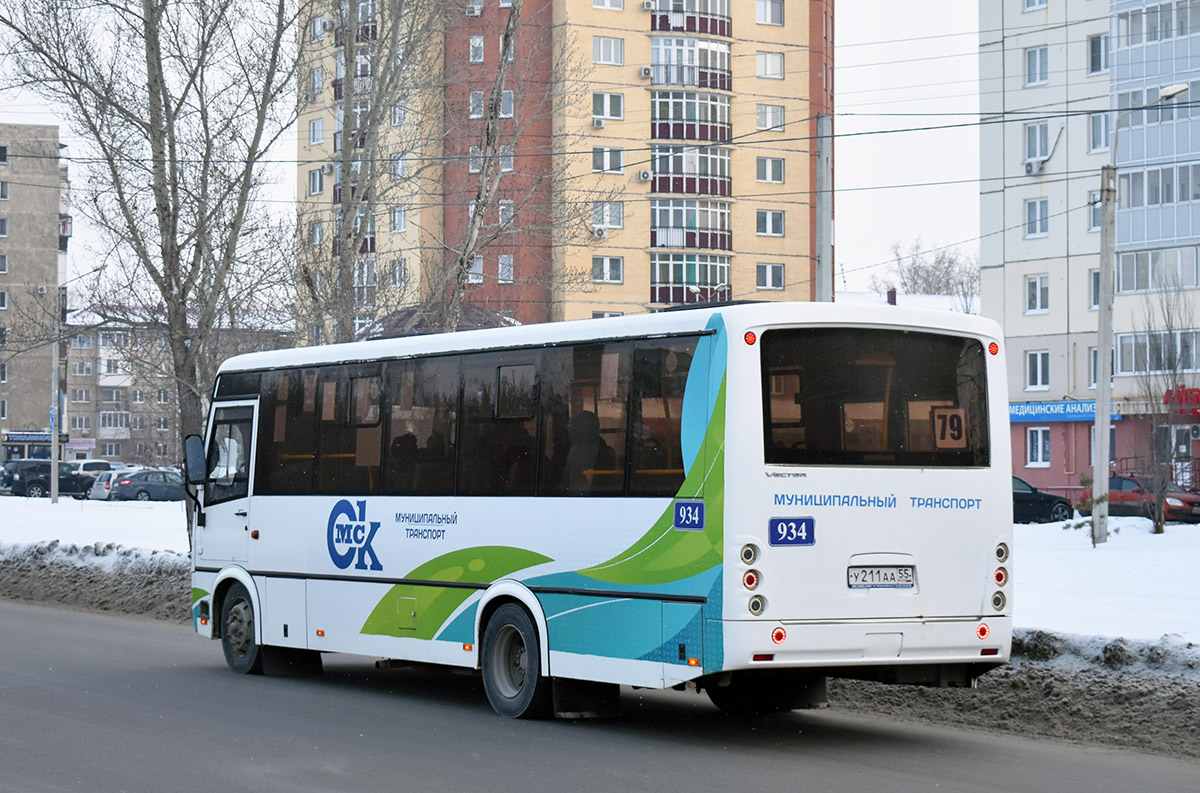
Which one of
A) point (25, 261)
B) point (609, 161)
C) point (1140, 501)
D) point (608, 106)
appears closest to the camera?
point (1140, 501)

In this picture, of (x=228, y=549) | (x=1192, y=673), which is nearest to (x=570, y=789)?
(x=1192, y=673)

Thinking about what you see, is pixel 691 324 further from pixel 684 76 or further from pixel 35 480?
pixel 684 76

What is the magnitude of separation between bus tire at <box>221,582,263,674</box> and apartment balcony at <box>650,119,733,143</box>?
5889 centimetres

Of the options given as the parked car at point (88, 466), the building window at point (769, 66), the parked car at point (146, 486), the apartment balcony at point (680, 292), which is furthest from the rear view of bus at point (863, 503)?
the building window at point (769, 66)

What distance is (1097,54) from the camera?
6325 cm

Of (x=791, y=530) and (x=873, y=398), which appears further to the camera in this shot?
(x=873, y=398)

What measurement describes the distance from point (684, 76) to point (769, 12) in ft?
18.6

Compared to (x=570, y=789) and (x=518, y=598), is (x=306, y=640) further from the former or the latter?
(x=570, y=789)

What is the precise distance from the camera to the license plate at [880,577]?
10.4 metres

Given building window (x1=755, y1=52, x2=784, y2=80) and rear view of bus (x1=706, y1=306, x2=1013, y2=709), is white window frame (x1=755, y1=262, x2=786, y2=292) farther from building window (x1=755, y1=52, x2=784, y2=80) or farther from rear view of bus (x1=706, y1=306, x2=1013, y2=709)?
rear view of bus (x1=706, y1=306, x2=1013, y2=709)

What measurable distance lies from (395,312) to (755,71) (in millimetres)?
47819

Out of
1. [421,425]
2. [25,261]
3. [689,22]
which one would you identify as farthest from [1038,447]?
[25,261]

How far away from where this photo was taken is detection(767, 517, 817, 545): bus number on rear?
10195 mm

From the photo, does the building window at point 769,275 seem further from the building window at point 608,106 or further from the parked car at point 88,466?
the parked car at point 88,466
